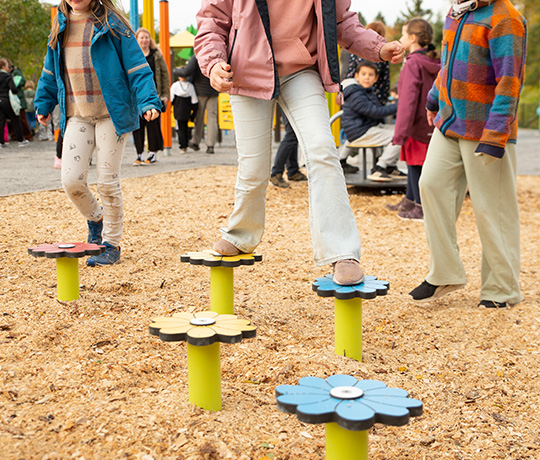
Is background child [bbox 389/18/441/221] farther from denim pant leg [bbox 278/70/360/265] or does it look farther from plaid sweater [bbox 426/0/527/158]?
denim pant leg [bbox 278/70/360/265]

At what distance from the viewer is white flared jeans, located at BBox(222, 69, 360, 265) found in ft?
9.54

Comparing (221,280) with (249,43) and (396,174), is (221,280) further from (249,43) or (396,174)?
(396,174)

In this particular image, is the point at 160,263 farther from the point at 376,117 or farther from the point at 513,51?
the point at 376,117

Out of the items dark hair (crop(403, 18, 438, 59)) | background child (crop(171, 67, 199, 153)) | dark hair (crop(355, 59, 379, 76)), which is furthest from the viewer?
background child (crop(171, 67, 199, 153))

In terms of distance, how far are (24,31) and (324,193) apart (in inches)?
738

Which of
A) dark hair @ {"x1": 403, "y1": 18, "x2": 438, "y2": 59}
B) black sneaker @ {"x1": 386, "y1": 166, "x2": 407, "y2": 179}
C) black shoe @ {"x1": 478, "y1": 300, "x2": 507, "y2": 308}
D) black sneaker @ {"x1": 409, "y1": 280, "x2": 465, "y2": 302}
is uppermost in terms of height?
dark hair @ {"x1": 403, "y1": 18, "x2": 438, "y2": 59}

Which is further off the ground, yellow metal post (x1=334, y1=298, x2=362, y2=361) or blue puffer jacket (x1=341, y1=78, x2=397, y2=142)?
blue puffer jacket (x1=341, y1=78, x2=397, y2=142)

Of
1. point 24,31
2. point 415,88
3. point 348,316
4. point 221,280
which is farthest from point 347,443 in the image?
point 24,31

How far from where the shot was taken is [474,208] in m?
3.81

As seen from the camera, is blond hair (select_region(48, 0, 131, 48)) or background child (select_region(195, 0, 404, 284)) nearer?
background child (select_region(195, 0, 404, 284))

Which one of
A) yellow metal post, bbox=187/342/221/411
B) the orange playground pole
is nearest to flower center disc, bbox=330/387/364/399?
yellow metal post, bbox=187/342/221/411

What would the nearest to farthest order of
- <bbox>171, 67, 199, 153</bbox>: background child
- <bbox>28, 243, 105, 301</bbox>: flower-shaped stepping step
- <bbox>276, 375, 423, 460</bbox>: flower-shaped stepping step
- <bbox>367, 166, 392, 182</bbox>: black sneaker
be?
1. <bbox>276, 375, 423, 460</bbox>: flower-shaped stepping step
2. <bbox>28, 243, 105, 301</bbox>: flower-shaped stepping step
3. <bbox>367, 166, 392, 182</bbox>: black sneaker
4. <bbox>171, 67, 199, 153</bbox>: background child

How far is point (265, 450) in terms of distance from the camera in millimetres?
2119

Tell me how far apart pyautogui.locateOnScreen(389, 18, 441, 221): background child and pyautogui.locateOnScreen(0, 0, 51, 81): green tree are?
1516cm
